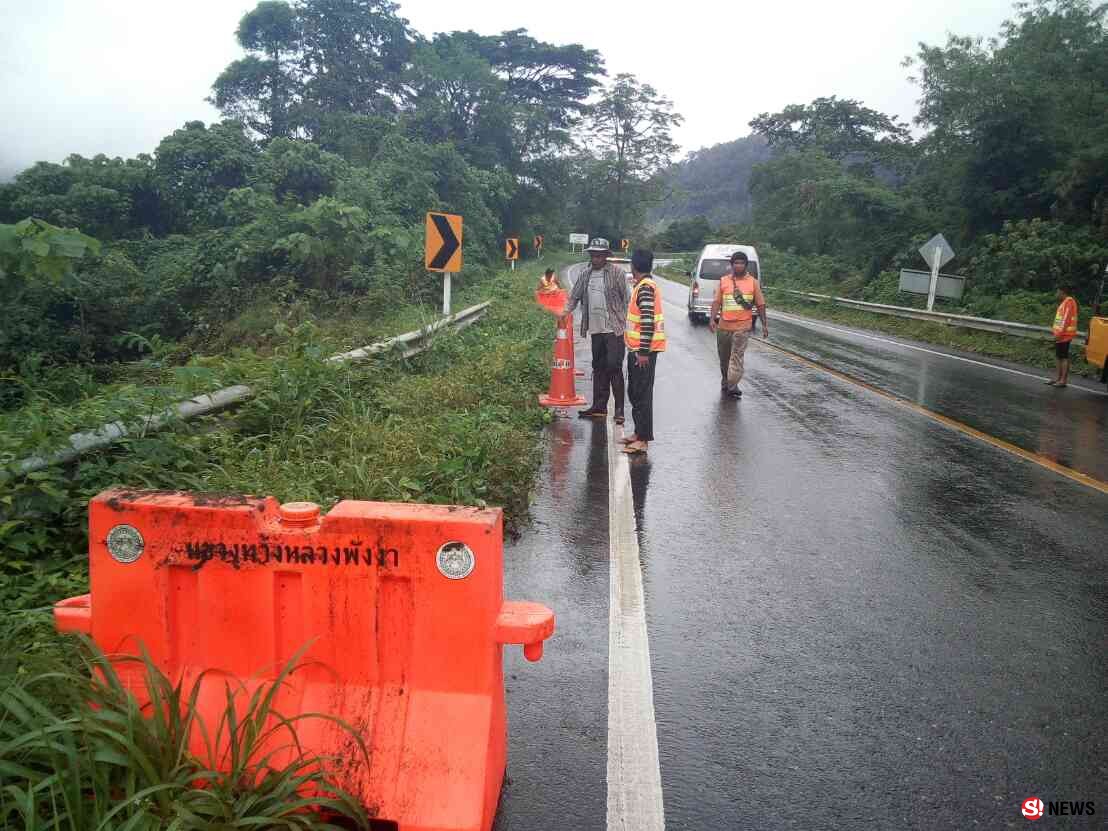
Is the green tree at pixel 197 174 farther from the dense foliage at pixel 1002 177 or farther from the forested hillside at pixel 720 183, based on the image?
the forested hillside at pixel 720 183

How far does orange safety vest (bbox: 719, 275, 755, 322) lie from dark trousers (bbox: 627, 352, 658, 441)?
3.03m

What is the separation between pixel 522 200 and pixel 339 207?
115 ft

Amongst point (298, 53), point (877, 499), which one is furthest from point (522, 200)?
point (877, 499)

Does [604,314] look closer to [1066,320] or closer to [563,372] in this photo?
[563,372]

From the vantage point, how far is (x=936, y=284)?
2469cm

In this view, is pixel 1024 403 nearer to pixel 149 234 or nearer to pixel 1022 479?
pixel 1022 479

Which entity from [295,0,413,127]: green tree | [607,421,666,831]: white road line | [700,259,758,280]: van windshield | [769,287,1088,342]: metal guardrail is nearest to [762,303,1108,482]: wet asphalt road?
[769,287,1088,342]: metal guardrail

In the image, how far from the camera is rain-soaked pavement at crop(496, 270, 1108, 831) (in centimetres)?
289

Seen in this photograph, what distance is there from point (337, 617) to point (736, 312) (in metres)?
9.22

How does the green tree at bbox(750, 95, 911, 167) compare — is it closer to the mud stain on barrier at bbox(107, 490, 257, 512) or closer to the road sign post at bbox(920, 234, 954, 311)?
the road sign post at bbox(920, 234, 954, 311)

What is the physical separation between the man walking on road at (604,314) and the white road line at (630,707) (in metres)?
4.00

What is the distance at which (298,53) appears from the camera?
4619 cm

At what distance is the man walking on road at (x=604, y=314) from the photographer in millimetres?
9141

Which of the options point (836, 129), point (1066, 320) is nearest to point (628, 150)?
point (836, 129)
